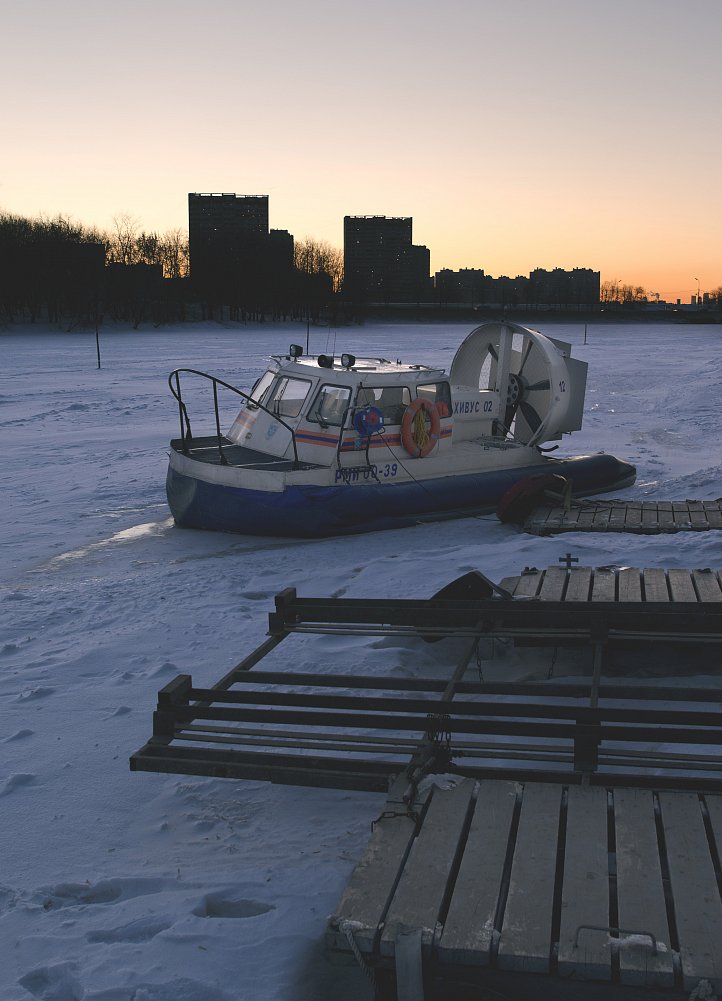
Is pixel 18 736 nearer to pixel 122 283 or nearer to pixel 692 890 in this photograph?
pixel 692 890

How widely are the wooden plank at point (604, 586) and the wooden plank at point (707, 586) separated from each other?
1.57 ft

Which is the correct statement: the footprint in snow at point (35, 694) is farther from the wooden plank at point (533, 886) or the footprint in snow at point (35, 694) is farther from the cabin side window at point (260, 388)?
the cabin side window at point (260, 388)

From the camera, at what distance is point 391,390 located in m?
10.3

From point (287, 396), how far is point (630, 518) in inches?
147

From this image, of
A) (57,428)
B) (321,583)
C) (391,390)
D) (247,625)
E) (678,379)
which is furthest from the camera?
(678,379)

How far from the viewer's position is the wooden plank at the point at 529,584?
19.1 feet

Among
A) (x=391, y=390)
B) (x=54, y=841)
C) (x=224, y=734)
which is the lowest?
(x=54, y=841)

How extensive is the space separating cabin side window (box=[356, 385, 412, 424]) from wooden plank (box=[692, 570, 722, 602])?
4717 mm

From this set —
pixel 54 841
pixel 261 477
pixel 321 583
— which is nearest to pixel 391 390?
pixel 261 477

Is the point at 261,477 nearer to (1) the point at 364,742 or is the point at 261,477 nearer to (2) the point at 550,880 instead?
(1) the point at 364,742

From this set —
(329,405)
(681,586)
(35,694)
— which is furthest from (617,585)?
(329,405)

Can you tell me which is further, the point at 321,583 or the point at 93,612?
the point at 321,583

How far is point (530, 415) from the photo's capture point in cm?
1221

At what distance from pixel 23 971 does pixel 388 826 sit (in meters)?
1.27
